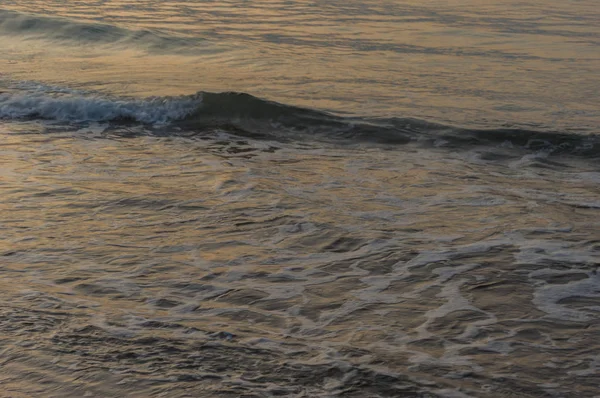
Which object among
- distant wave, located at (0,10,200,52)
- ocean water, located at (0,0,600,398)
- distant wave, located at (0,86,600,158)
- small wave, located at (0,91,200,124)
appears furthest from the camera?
distant wave, located at (0,10,200,52)

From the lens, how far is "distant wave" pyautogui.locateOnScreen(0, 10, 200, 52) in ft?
52.9

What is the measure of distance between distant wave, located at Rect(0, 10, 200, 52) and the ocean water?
1.27 metres

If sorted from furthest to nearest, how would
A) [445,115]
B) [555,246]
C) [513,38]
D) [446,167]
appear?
[513,38]
[445,115]
[446,167]
[555,246]

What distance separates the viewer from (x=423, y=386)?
162 inches

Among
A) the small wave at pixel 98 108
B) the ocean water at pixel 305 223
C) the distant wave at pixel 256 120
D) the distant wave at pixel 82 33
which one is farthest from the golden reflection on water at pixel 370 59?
the small wave at pixel 98 108

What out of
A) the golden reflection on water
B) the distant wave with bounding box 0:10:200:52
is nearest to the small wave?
the golden reflection on water

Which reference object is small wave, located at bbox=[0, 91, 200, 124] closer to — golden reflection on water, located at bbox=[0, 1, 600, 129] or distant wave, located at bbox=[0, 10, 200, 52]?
golden reflection on water, located at bbox=[0, 1, 600, 129]

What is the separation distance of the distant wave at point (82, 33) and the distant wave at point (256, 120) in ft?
13.0

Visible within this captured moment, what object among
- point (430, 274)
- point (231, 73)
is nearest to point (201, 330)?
point (430, 274)

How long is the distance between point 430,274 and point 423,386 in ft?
5.04

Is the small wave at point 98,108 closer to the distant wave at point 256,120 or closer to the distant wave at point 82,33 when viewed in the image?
the distant wave at point 256,120

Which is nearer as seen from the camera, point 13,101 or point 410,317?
point 410,317

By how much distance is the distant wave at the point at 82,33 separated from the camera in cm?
1611

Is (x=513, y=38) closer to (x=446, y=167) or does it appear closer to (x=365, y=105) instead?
(x=365, y=105)
